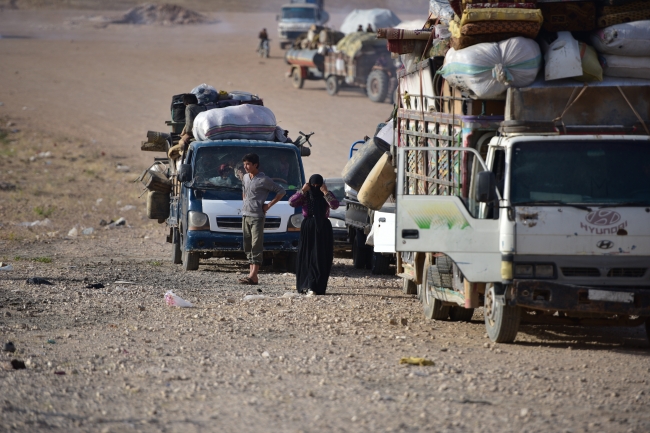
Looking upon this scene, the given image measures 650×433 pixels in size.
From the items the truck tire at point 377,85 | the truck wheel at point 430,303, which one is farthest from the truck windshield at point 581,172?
the truck tire at point 377,85

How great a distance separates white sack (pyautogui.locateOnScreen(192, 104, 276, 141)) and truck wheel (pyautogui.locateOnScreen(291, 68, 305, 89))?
25166 mm

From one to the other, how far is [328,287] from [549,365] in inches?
208

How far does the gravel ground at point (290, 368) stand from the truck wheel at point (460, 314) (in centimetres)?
20

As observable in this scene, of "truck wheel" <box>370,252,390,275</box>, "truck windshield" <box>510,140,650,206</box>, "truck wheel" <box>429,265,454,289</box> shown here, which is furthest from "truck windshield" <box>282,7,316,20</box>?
"truck windshield" <box>510,140,650,206</box>

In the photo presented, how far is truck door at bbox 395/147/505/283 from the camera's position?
809 centimetres

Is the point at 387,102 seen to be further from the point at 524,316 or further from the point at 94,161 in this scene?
the point at 524,316

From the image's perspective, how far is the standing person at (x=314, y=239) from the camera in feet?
38.0

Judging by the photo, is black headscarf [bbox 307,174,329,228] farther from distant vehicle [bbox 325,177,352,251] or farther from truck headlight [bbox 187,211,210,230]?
distant vehicle [bbox 325,177,352,251]

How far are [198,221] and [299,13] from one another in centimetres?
4070

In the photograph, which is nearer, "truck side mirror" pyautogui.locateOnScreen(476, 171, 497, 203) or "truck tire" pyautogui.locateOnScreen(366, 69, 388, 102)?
"truck side mirror" pyautogui.locateOnScreen(476, 171, 497, 203)

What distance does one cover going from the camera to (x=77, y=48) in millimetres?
51781

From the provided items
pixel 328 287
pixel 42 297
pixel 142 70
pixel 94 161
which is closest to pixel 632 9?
pixel 328 287

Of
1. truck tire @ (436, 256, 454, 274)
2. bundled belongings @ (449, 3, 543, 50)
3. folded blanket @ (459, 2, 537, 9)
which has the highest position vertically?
folded blanket @ (459, 2, 537, 9)

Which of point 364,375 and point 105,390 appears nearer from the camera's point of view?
point 105,390
